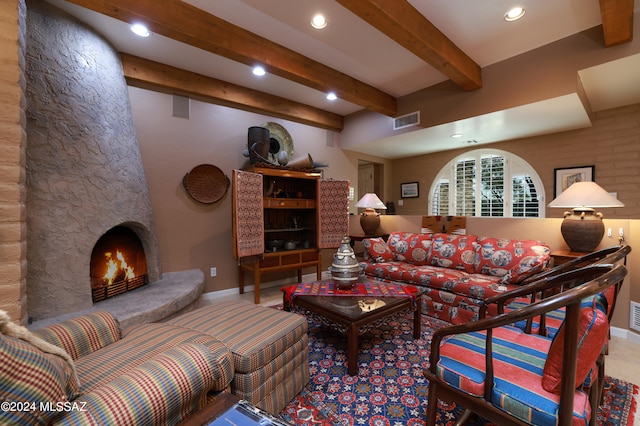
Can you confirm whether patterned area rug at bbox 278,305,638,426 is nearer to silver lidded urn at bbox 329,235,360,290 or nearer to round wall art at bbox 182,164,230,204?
silver lidded urn at bbox 329,235,360,290

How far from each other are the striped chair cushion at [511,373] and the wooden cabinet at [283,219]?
100 inches

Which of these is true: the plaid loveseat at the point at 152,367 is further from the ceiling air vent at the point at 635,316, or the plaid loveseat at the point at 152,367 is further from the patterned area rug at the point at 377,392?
the ceiling air vent at the point at 635,316

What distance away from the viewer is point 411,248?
3.68 m

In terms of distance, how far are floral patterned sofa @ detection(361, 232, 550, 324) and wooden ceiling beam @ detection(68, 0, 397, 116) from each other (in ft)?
6.95

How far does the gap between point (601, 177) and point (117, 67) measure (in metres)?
6.14

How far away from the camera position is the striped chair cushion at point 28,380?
2.03ft

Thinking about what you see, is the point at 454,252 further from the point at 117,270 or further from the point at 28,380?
the point at 117,270

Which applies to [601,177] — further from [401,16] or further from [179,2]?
[179,2]

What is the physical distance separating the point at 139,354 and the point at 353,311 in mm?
1319

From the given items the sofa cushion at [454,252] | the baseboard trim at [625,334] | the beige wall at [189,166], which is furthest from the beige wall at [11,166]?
the baseboard trim at [625,334]

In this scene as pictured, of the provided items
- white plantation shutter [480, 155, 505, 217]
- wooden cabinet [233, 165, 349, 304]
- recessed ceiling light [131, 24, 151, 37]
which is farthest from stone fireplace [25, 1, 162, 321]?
white plantation shutter [480, 155, 505, 217]

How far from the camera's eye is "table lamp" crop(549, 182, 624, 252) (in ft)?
8.14

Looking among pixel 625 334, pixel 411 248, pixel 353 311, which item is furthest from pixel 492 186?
pixel 353 311


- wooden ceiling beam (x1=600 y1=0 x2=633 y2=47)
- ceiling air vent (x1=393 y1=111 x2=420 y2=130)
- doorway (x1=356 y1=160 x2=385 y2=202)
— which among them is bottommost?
doorway (x1=356 y1=160 x2=385 y2=202)
